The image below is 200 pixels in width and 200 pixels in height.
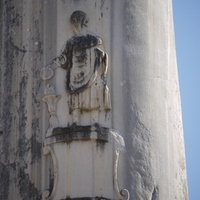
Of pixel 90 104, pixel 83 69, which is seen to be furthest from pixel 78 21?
pixel 90 104

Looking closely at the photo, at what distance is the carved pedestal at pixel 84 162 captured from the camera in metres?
21.9

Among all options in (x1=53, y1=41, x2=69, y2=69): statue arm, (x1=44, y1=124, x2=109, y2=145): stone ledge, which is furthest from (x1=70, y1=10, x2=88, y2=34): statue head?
(x1=44, y1=124, x2=109, y2=145): stone ledge

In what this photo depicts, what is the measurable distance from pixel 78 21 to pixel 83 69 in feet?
3.21

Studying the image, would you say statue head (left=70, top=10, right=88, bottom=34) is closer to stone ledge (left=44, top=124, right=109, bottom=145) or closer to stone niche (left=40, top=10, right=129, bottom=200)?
stone niche (left=40, top=10, right=129, bottom=200)

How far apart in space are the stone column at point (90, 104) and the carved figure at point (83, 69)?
2 cm

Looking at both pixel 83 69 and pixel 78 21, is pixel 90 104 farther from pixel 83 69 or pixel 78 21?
pixel 78 21

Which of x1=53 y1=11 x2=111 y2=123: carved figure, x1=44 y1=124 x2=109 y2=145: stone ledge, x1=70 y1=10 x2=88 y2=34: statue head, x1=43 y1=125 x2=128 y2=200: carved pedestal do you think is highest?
x1=70 y1=10 x2=88 y2=34: statue head

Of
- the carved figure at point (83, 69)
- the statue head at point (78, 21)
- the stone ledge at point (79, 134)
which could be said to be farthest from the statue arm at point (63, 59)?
the stone ledge at point (79, 134)

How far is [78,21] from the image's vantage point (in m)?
22.9

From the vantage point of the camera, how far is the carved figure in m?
22.3

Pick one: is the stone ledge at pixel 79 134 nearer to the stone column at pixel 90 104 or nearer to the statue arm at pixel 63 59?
the stone column at pixel 90 104

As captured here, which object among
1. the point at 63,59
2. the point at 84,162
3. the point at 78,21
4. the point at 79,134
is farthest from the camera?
the point at 78,21

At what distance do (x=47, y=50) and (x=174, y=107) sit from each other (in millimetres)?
2559

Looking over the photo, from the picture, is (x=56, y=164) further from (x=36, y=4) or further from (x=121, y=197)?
(x=36, y=4)
